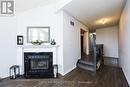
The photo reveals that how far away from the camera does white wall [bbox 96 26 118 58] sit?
9789 millimetres

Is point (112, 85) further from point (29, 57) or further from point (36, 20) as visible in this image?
point (36, 20)

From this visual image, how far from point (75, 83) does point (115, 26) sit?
732 cm

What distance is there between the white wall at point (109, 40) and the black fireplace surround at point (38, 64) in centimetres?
663

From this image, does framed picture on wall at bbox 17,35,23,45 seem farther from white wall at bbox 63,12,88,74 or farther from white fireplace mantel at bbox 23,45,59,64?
white wall at bbox 63,12,88,74

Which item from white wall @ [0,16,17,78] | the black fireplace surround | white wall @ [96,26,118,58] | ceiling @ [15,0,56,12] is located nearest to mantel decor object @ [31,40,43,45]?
the black fireplace surround

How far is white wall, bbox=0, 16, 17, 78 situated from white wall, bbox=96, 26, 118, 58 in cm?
752

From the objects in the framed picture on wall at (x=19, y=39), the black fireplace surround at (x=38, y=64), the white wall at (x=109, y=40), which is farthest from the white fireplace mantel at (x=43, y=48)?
the white wall at (x=109, y=40)

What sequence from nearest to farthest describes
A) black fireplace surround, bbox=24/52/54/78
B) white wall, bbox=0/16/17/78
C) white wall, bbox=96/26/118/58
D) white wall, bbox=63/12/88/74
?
white wall, bbox=0/16/17/78 → black fireplace surround, bbox=24/52/54/78 → white wall, bbox=63/12/88/74 → white wall, bbox=96/26/118/58

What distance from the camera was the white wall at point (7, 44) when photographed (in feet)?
14.6

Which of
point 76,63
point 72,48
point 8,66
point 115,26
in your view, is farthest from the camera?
point 115,26

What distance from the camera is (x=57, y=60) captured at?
488cm

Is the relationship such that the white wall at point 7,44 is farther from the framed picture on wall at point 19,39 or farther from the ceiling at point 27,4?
the ceiling at point 27,4

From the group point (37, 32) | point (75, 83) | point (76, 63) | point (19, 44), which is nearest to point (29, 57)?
point (19, 44)

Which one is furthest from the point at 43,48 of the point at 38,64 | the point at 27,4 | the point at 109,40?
the point at 109,40
